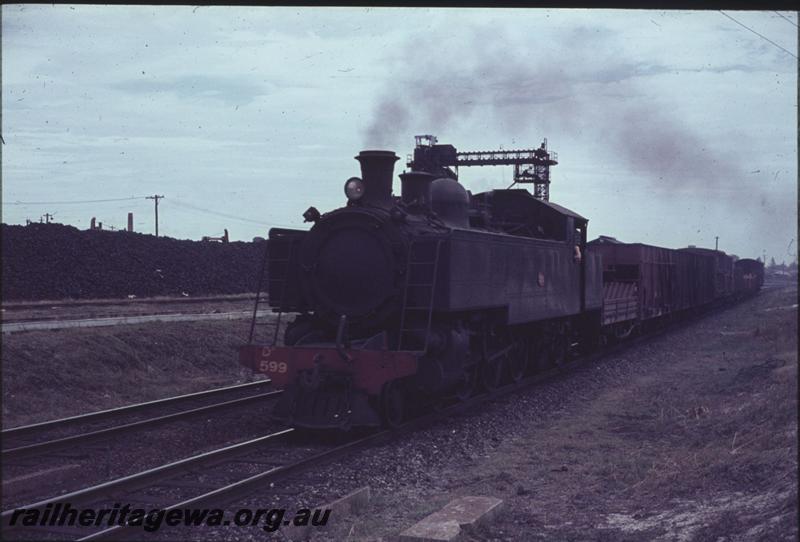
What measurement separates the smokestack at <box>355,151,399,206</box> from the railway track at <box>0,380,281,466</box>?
3.79 m

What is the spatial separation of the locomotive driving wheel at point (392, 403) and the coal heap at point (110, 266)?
65.6 feet

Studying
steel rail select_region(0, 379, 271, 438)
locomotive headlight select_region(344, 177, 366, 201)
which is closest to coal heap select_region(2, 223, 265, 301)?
steel rail select_region(0, 379, 271, 438)

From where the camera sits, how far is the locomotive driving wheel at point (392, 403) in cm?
930

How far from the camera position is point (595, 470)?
25.2ft

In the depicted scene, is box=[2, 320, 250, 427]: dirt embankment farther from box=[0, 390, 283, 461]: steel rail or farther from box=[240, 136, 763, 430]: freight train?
box=[240, 136, 763, 430]: freight train

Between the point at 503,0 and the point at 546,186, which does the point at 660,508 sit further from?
the point at 546,186

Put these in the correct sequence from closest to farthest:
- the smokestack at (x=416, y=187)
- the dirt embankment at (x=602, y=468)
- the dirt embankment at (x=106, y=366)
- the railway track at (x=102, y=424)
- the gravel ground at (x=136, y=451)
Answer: the dirt embankment at (x=602, y=468)
the gravel ground at (x=136, y=451)
the railway track at (x=102, y=424)
the smokestack at (x=416, y=187)
the dirt embankment at (x=106, y=366)

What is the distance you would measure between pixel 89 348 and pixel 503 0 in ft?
40.4

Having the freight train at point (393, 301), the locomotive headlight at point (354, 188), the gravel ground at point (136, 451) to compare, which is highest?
the locomotive headlight at point (354, 188)

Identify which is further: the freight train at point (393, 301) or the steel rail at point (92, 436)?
the freight train at point (393, 301)

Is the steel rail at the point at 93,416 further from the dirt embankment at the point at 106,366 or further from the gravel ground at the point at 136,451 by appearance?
the gravel ground at the point at 136,451

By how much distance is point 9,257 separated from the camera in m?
28.0

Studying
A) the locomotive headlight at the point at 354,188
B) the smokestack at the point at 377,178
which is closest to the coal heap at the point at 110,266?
the locomotive headlight at the point at 354,188

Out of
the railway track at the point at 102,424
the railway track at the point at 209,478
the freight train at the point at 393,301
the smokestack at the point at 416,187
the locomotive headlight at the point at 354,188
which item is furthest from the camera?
the smokestack at the point at 416,187
